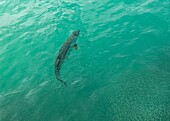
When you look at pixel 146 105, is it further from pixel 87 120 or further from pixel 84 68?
pixel 84 68

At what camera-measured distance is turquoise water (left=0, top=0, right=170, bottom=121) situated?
10.4m

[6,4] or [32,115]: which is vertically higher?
[6,4]

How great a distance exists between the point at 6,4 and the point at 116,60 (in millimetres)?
19676

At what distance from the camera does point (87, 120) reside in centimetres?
986

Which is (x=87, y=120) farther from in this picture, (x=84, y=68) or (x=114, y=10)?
(x=114, y=10)

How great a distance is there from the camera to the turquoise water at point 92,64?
10430 millimetres

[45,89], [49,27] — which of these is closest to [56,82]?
[45,89]

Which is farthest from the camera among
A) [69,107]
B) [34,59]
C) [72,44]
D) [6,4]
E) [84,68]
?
[6,4]

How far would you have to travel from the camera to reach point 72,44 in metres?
12.6

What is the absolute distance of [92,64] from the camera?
44.8ft

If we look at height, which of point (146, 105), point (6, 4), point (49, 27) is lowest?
point (146, 105)

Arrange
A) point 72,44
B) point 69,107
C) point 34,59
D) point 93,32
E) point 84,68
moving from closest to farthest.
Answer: point 69,107 → point 72,44 → point 84,68 → point 34,59 → point 93,32

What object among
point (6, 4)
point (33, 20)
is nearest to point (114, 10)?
point (33, 20)

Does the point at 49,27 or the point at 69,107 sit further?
the point at 49,27
